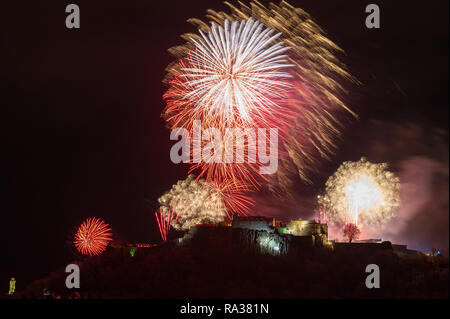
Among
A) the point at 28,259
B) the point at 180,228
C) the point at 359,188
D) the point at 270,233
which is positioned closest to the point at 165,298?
the point at 270,233

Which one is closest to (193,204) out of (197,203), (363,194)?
(197,203)

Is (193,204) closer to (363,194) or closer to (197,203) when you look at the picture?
(197,203)

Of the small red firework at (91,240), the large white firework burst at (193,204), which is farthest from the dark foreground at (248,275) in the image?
the large white firework burst at (193,204)

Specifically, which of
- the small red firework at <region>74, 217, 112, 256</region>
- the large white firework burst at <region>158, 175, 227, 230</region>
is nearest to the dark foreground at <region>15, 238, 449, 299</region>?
the small red firework at <region>74, 217, 112, 256</region>

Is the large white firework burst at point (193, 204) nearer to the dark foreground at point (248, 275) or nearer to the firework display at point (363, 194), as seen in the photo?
the dark foreground at point (248, 275)

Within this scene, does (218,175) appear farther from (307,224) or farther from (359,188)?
(359,188)
